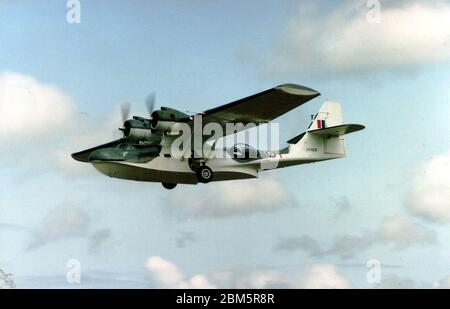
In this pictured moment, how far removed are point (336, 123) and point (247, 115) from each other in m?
5.24

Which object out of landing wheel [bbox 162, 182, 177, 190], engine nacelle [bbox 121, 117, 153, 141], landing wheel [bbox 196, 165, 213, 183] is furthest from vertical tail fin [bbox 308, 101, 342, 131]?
engine nacelle [bbox 121, 117, 153, 141]

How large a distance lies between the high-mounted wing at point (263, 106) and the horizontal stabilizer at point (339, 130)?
2850mm

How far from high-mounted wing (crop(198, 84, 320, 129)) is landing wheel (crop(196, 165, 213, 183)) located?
159 centimetres

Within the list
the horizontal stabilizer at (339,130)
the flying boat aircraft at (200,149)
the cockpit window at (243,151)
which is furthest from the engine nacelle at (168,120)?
the horizontal stabilizer at (339,130)

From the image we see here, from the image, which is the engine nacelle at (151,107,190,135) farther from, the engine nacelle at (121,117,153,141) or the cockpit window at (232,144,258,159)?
the cockpit window at (232,144,258,159)

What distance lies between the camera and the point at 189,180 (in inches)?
882

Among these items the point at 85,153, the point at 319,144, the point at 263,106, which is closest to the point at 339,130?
the point at 319,144

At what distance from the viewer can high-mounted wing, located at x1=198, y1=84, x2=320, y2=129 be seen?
19344mm

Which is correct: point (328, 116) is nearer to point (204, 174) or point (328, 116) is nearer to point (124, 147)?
point (204, 174)

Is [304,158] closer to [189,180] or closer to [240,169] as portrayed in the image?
[240,169]

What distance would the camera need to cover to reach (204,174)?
2189 centimetres
